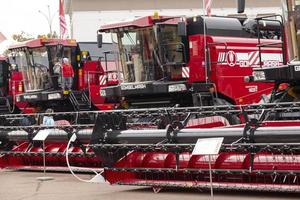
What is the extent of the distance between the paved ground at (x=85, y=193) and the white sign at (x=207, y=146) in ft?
2.96

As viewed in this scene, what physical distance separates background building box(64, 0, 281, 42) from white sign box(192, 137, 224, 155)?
23264mm

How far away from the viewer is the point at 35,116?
43.7 feet

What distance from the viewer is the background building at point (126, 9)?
3316cm

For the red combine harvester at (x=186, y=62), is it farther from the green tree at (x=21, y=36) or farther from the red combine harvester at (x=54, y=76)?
the green tree at (x=21, y=36)

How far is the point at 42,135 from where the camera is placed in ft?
39.2

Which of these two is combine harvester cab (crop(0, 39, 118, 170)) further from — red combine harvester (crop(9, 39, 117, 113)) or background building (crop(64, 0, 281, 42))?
background building (crop(64, 0, 281, 42))

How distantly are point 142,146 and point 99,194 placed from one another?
3.32 ft

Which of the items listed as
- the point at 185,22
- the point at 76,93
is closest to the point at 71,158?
the point at 185,22

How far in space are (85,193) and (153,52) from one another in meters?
5.23

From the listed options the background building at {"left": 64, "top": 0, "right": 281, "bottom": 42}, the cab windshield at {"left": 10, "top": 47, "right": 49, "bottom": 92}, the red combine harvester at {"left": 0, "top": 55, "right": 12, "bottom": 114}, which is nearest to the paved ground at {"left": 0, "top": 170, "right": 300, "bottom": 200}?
the cab windshield at {"left": 10, "top": 47, "right": 49, "bottom": 92}

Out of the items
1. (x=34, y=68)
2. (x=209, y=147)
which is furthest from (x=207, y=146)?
(x=34, y=68)

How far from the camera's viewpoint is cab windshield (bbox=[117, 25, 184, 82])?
14031mm

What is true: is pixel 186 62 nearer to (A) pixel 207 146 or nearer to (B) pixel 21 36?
(A) pixel 207 146

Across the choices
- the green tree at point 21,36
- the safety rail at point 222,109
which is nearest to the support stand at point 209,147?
the safety rail at point 222,109
